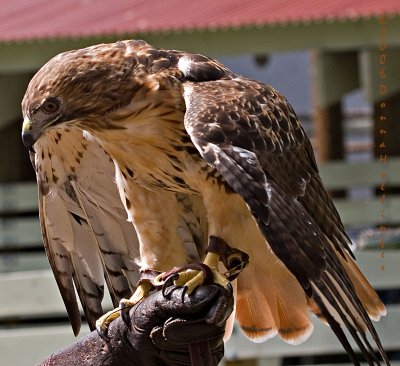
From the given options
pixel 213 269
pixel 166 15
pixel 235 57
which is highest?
pixel 213 269

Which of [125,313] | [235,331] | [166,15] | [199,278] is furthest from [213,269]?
[166,15]

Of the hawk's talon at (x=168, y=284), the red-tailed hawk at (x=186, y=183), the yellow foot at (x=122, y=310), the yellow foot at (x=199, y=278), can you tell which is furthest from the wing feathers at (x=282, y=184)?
the yellow foot at (x=122, y=310)

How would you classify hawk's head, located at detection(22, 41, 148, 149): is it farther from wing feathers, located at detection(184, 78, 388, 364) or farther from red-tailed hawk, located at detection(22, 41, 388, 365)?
wing feathers, located at detection(184, 78, 388, 364)

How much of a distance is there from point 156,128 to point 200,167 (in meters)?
0.24

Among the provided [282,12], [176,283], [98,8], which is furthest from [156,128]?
[98,8]

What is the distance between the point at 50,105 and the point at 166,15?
502 centimetres

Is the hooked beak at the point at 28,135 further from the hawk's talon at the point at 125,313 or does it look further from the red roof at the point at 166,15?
the red roof at the point at 166,15

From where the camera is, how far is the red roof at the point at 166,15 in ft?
31.8

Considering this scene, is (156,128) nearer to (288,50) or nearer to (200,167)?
(200,167)

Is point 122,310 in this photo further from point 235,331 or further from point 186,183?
point 235,331

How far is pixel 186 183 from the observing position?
5.57m

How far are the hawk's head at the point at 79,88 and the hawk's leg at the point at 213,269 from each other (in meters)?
0.64

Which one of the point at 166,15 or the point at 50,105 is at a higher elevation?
the point at 50,105

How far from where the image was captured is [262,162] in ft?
17.4
